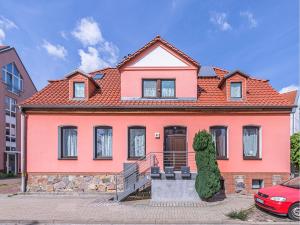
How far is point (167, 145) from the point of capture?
1409cm

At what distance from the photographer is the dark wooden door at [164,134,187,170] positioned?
545 inches

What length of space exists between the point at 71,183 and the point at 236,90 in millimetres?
9599

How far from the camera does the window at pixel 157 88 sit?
572 inches

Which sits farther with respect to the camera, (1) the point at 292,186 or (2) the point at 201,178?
(2) the point at 201,178

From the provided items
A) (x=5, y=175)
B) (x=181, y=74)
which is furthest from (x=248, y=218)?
(x=5, y=175)

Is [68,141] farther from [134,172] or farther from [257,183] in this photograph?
[257,183]

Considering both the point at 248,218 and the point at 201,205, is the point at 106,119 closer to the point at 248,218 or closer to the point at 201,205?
the point at 201,205

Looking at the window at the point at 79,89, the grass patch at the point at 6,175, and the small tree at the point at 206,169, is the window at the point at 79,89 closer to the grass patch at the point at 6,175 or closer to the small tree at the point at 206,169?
the small tree at the point at 206,169

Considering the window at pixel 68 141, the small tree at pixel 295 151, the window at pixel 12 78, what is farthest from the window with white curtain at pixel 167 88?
the window at pixel 12 78

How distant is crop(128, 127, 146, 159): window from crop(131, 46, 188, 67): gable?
3402 mm

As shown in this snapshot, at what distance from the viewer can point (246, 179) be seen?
1358 centimetres

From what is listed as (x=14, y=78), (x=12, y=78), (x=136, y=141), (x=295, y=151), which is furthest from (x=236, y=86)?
(x=14, y=78)

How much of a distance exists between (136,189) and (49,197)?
4.12 metres

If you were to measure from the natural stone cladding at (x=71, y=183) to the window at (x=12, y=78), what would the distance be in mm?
19022
